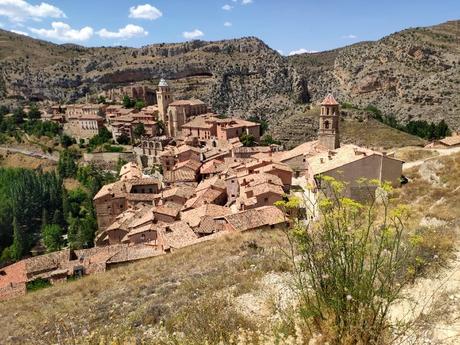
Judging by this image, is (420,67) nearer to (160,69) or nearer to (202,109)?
(202,109)

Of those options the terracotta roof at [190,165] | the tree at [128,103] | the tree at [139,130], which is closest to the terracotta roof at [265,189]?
the terracotta roof at [190,165]

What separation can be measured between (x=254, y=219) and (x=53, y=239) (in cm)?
2581

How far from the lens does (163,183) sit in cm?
3728

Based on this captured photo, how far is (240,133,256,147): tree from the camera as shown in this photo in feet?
153

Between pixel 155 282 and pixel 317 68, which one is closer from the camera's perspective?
pixel 155 282

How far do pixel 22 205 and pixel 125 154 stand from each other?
14.5 m

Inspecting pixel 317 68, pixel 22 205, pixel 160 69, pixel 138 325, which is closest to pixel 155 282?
pixel 138 325

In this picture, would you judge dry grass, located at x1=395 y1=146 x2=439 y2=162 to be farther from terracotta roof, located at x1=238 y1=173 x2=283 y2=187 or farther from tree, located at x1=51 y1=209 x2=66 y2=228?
tree, located at x1=51 y1=209 x2=66 y2=228

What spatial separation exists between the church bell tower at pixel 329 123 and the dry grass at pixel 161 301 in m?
19.4

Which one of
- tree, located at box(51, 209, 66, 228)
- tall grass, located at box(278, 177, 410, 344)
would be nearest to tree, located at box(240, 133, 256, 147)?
tree, located at box(51, 209, 66, 228)

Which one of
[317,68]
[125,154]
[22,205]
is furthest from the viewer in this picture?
[317,68]

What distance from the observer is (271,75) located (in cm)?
8962

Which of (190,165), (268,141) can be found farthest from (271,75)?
(190,165)

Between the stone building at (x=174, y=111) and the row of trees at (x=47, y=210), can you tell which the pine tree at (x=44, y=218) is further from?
the stone building at (x=174, y=111)
